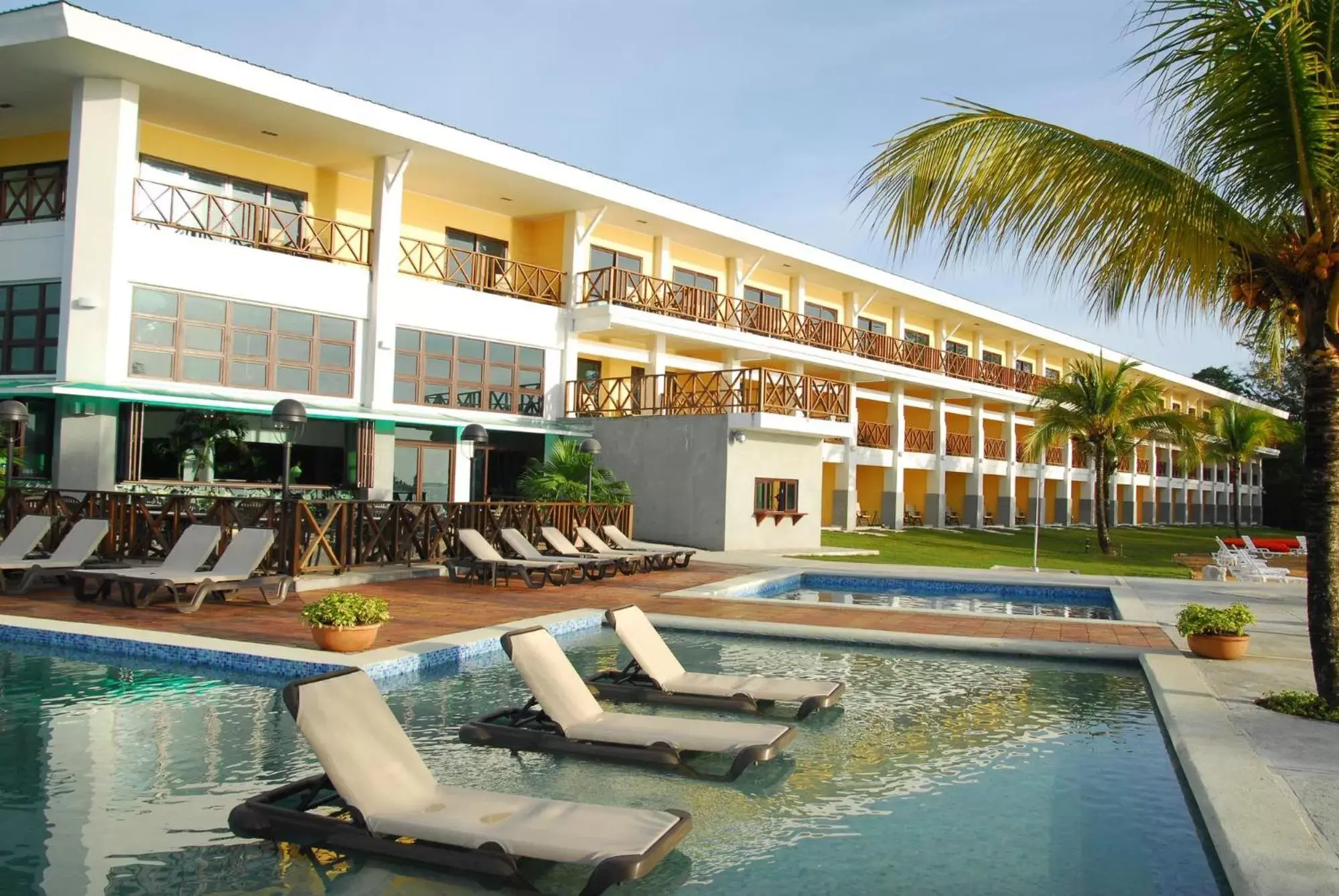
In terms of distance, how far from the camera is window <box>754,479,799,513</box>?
2322cm

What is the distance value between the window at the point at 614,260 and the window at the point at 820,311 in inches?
303

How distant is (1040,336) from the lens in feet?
144

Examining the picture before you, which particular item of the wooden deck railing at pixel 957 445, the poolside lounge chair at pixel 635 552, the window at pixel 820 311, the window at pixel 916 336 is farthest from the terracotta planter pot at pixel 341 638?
the wooden deck railing at pixel 957 445

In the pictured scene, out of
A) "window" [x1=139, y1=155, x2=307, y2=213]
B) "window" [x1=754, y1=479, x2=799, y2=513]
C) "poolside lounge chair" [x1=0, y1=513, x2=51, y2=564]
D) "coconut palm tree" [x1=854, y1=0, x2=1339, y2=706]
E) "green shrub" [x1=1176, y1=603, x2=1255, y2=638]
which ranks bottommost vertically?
"green shrub" [x1=1176, y1=603, x2=1255, y2=638]

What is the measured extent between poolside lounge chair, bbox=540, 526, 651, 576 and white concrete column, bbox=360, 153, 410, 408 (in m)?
5.73

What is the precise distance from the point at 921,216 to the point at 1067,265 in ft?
3.85

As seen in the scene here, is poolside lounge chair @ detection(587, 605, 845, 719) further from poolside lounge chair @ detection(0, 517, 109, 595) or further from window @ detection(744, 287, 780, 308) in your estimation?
window @ detection(744, 287, 780, 308)

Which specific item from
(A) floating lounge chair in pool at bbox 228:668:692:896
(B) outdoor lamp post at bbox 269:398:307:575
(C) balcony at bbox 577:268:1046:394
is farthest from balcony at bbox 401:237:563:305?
(A) floating lounge chair in pool at bbox 228:668:692:896

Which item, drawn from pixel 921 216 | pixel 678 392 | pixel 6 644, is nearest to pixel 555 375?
pixel 678 392

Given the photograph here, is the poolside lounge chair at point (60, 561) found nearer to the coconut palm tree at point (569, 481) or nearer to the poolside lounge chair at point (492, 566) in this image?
the poolside lounge chair at point (492, 566)

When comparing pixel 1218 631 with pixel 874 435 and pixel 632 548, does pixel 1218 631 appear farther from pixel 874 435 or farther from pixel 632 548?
pixel 874 435

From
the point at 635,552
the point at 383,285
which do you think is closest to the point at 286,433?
the point at 635,552

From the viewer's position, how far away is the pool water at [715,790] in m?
4.57

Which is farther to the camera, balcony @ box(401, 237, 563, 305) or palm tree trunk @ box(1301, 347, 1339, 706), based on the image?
balcony @ box(401, 237, 563, 305)
